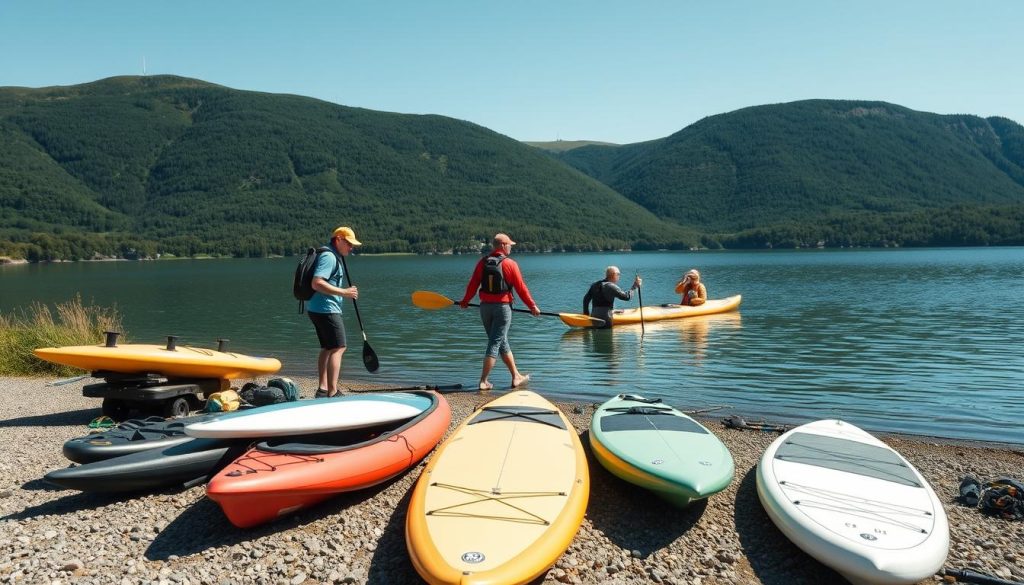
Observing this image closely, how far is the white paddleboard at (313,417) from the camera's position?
573 cm

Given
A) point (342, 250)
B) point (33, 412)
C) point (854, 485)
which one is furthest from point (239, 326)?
point (854, 485)

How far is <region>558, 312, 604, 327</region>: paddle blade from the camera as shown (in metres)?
18.0

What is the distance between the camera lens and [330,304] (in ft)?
28.5

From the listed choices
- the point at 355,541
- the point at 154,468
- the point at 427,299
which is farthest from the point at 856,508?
the point at 427,299

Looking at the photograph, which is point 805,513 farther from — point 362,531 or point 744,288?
point 744,288

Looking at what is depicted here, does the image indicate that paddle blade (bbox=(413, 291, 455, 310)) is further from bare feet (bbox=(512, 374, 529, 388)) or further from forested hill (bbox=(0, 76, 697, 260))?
forested hill (bbox=(0, 76, 697, 260))

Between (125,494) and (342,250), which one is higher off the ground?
(342,250)

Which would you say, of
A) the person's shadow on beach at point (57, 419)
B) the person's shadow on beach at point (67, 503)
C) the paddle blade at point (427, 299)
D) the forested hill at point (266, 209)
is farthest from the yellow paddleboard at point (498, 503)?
the forested hill at point (266, 209)

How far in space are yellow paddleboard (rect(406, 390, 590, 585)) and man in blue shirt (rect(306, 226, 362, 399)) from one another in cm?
271

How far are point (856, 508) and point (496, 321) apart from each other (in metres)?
6.14

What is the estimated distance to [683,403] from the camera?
10742 mm

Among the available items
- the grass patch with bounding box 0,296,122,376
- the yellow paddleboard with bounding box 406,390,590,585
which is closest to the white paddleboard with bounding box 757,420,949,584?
the yellow paddleboard with bounding box 406,390,590,585

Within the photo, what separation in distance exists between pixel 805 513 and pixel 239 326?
22071 mm

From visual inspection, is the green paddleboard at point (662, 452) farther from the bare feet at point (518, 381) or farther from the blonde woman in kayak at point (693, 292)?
the blonde woman in kayak at point (693, 292)
